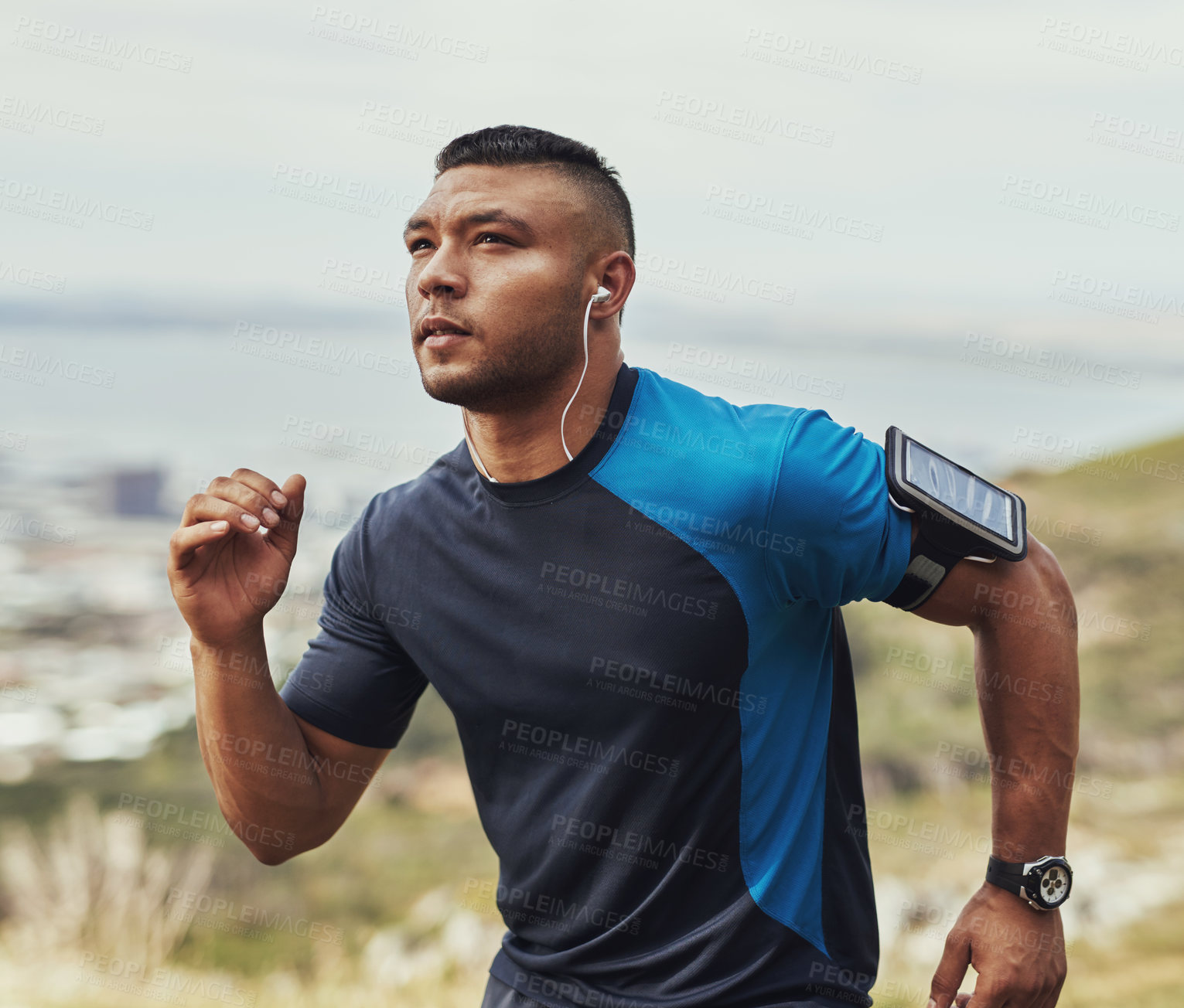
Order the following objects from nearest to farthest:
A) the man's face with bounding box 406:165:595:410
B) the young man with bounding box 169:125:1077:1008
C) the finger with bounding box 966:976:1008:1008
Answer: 1. the finger with bounding box 966:976:1008:1008
2. the young man with bounding box 169:125:1077:1008
3. the man's face with bounding box 406:165:595:410

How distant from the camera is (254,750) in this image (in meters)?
2.19

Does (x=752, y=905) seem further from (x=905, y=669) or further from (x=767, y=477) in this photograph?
(x=905, y=669)

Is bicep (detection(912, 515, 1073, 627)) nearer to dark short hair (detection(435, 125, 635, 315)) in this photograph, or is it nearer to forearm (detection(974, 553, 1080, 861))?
forearm (detection(974, 553, 1080, 861))

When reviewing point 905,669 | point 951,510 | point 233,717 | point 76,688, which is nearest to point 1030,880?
point 951,510

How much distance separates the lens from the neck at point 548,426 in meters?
2.10

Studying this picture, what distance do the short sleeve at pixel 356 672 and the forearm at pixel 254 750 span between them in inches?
3.2

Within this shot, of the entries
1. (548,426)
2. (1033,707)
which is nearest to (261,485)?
(548,426)

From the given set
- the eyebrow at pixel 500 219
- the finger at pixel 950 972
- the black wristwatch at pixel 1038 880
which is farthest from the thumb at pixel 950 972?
the eyebrow at pixel 500 219

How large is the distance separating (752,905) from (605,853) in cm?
28

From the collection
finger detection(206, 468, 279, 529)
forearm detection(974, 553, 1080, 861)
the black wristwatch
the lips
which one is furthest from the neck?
the black wristwatch

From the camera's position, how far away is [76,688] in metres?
5.20

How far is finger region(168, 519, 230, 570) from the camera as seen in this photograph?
194 cm

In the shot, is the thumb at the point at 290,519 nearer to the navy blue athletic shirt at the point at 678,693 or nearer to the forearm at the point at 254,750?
the forearm at the point at 254,750

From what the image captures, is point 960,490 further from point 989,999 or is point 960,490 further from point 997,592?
point 989,999
